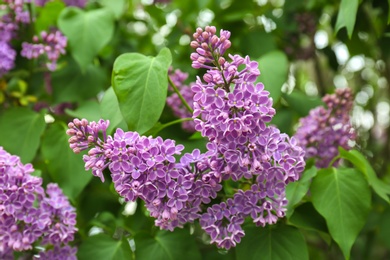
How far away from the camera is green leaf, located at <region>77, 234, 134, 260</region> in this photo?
1248 millimetres

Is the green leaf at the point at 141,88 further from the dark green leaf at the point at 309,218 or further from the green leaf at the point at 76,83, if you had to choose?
the green leaf at the point at 76,83

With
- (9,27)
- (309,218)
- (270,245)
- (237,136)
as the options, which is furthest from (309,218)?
(9,27)

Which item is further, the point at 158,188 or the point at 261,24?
the point at 261,24

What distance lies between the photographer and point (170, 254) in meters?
1.24

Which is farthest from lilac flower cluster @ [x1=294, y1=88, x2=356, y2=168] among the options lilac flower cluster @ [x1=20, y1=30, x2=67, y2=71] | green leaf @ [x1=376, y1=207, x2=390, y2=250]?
lilac flower cluster @ [x1=20, y1=30, x2=67, y2=71]

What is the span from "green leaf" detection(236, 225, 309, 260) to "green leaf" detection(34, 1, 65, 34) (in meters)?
0.87

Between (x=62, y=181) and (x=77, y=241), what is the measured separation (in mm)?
154

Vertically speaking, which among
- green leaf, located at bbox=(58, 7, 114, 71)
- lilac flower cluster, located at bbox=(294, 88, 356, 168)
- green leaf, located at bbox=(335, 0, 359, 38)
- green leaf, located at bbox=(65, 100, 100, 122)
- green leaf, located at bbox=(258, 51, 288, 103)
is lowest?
green leaf, located at bbox=(65, 100, 100, 122)

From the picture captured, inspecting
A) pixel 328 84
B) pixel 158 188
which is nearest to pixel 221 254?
pixel 158 188

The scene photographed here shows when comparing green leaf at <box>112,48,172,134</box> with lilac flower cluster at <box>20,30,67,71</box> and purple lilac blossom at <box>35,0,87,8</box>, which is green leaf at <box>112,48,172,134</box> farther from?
purple lilac blossom at <box>35,0,87,8</box>

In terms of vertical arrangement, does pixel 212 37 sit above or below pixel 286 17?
above

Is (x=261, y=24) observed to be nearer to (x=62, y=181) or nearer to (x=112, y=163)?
(x=62, y=181)

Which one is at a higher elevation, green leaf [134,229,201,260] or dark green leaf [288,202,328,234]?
dark green leaf [288,202,328,234]

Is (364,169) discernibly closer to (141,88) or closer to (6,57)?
(141,88)
